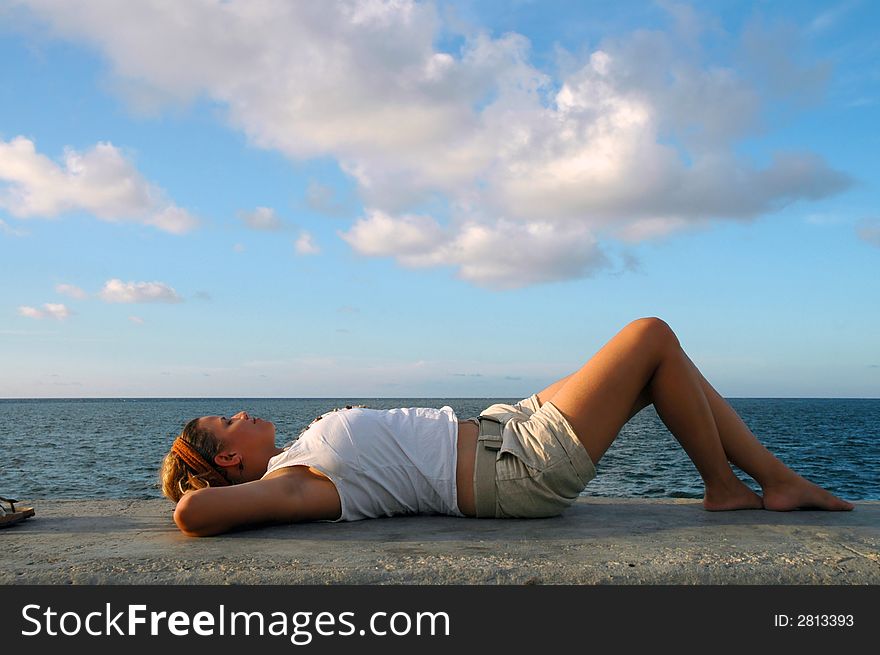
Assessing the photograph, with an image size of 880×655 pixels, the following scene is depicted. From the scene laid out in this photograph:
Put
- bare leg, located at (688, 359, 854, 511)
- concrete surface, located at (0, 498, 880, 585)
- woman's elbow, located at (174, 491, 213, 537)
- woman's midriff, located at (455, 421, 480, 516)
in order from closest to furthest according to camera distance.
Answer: concrete surface, located at (0, 498, 880, 585) → woman's elbow, located at (174, 491, 213, 537) → woman's midriff, located at (455, 421, 480, 516) → bare leg, located at (688, 359, 854, 511)

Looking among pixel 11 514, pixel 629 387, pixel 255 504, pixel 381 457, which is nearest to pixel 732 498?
pixel 629 387

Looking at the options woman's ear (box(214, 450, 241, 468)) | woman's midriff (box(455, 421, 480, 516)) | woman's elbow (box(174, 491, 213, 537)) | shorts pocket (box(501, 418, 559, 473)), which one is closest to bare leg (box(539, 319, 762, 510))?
shorts pocket (box(501, 418, 559, 473))

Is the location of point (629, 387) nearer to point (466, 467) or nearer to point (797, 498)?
point (466, 467)

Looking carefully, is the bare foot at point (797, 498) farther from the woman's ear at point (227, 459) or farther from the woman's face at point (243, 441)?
the woman's ear at point (227, 459)

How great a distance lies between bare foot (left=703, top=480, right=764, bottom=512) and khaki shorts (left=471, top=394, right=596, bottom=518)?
2.97 ft

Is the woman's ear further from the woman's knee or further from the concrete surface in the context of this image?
the woman's knee

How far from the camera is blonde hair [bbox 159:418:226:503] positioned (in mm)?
3805

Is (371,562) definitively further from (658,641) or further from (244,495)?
(658,641)

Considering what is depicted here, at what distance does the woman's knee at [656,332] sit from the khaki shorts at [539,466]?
0.59m

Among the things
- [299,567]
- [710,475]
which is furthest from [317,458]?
[710,475]

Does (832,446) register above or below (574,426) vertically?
below

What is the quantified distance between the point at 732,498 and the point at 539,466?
1305 mm

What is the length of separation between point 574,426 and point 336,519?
4.42 feet

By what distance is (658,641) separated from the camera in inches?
A: 93.3
